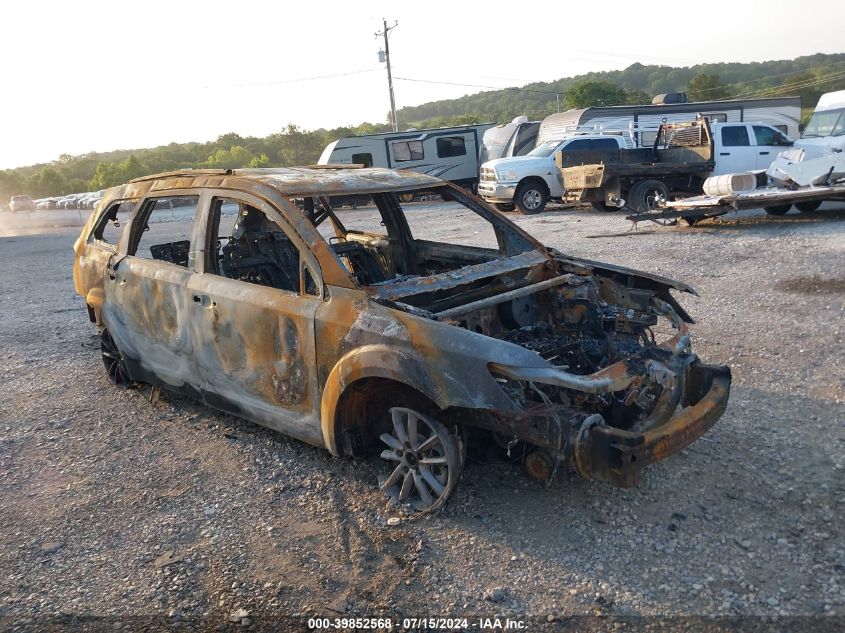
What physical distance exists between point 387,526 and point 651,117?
789 inches

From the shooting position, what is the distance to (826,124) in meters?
13.1

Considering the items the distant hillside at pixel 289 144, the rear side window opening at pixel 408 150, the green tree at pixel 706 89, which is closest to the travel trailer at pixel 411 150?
the rear side window opening at pixel 408 150

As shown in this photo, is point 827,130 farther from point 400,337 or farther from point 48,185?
point 48,185

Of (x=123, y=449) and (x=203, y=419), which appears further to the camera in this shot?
(x=203, y=419)

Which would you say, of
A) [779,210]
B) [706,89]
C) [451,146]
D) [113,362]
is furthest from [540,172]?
[706,89]

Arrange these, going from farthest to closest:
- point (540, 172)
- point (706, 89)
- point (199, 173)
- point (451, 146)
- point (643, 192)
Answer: point (706, 89) < point (451, 146) < point (540, 172) < point (643, 192) < point (199, 173)

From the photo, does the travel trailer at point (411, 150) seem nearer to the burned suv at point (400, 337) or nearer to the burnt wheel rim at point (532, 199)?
the burnt wheel rim at point (532, 199)

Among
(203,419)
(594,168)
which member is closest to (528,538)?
(203,419)

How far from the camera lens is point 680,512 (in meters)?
3.48

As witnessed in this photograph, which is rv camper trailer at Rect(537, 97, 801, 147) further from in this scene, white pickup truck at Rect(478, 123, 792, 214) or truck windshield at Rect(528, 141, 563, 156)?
white pickup truck at Rect(478, 123, 792, 214)

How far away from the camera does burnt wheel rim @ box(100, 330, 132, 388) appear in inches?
220

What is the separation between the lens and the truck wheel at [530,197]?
56.3 feet

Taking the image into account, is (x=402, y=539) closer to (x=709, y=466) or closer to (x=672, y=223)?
(x=709, y=466)

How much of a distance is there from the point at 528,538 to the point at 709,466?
50.0 inches
